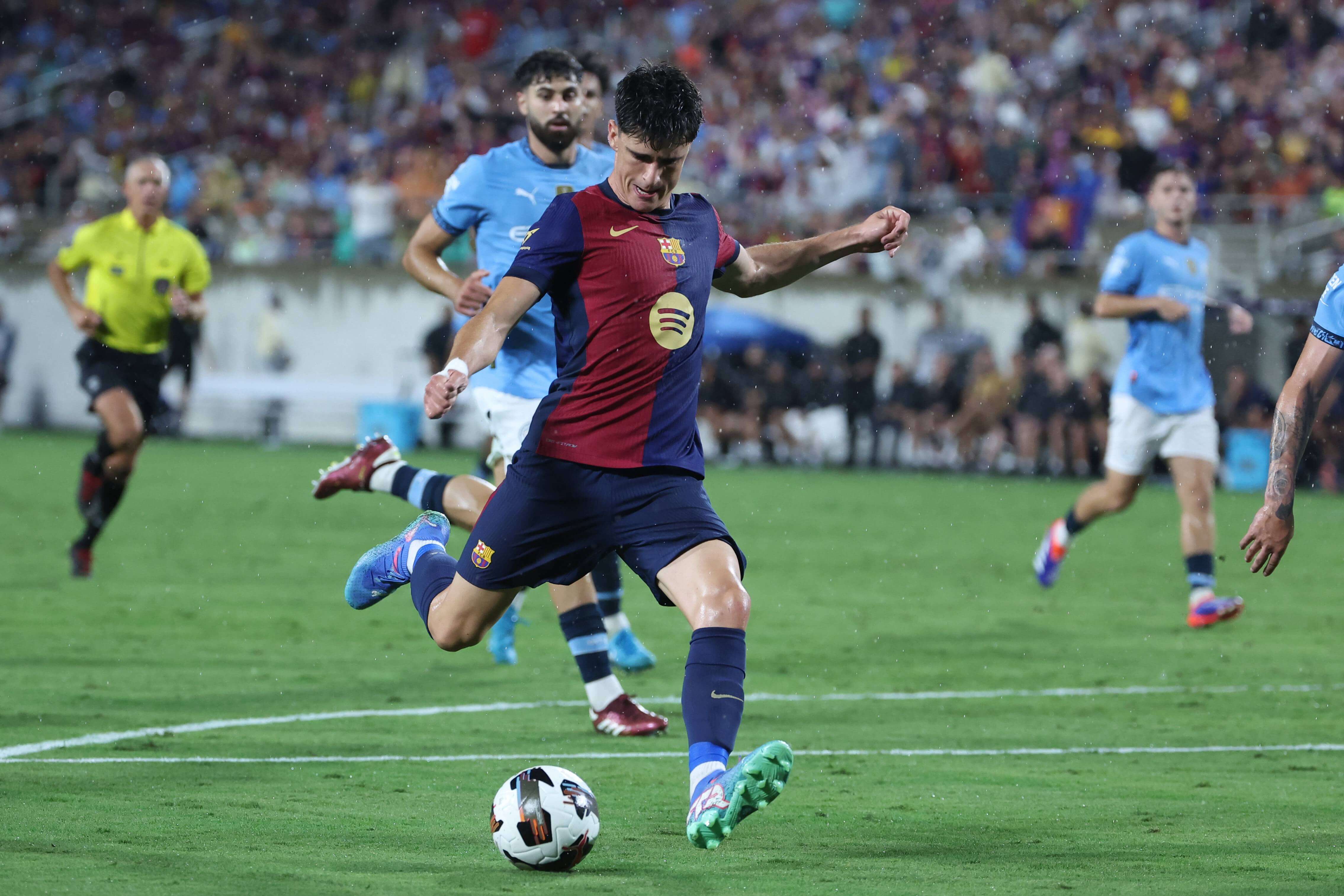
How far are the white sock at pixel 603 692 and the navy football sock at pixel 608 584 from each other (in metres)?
1.34

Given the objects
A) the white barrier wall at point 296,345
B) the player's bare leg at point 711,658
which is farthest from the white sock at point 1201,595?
the white barrier wall at point 296,345

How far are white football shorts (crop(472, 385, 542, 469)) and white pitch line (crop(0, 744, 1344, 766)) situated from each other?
59.3 inches

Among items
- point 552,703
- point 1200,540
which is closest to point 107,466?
point 552,703

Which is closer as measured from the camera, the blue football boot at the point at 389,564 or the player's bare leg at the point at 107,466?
the blue football boot at the point at 389,564

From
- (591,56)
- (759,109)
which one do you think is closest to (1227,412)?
(759,109)

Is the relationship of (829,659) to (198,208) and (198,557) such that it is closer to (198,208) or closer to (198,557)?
(198,557)

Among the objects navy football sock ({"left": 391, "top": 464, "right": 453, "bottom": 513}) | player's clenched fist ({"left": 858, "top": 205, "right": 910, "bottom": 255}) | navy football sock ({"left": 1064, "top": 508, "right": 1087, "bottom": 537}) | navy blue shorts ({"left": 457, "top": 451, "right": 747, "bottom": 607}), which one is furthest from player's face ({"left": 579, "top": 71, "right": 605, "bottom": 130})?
navy football sock ({"left": 1064, "top": 508, "right": 1087, "bottom": 537})

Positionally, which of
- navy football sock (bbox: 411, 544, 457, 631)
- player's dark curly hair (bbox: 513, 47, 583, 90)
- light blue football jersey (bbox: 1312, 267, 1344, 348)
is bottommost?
navy football sock (bbox: 411, 544, 457, 631)

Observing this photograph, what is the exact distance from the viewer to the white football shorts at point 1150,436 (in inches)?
423

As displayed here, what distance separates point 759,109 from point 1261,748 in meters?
22.7

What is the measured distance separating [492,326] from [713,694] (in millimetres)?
1242

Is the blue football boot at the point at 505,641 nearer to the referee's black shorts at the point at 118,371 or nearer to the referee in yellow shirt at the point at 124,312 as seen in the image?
the referee in yellow shirt at the point at 124,312

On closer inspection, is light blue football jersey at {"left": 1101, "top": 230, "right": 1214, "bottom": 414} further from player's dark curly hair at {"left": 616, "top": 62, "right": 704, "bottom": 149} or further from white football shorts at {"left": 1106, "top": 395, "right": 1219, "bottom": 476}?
player's dark curly hair at {"left": 616, "top": 62, "right": 704, "bottom": 149}

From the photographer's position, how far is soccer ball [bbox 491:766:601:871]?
468 centimetres
